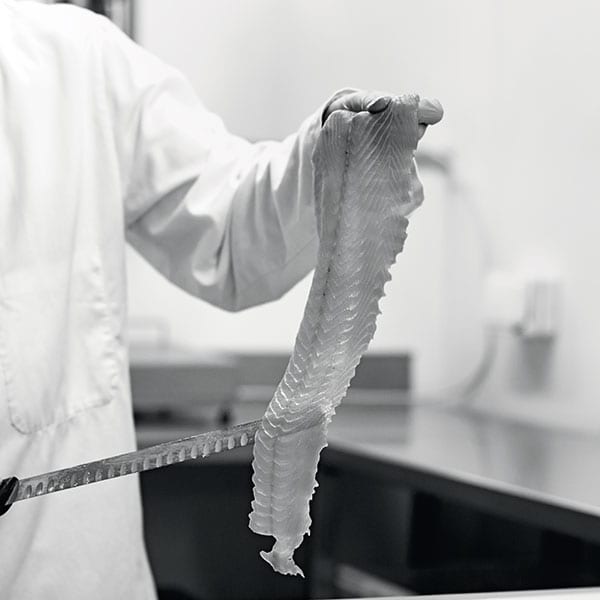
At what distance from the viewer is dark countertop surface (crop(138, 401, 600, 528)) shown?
1452 mm

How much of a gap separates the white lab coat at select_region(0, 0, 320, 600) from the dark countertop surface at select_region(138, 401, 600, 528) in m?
Answer: 0.49

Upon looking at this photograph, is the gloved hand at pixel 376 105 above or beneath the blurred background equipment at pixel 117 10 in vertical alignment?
beneath

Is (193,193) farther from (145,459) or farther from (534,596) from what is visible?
(534,596)

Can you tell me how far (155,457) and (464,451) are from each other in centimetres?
108

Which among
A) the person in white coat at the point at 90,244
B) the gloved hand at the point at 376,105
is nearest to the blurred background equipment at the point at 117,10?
the person in white coat at the point at 90,244

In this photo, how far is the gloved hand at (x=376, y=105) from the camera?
771 mm

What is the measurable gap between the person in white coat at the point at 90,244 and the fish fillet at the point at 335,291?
27 cm

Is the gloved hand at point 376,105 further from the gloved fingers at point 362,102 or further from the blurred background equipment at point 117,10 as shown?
the blurred background equipment at point 117,10

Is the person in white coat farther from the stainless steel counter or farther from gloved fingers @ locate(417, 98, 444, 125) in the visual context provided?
the stainless steel counter

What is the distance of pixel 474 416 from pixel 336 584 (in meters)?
0.46

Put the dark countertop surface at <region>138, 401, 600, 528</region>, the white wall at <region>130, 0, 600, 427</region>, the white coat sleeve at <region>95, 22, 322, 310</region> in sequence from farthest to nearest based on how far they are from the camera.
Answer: the white wall at <region>130, 0, 600, 427</region>, the dark countertop surface at <region>138, 401, 600, 528</region>, the white coat sleeve at <region>95, 22, 322, 310</region>

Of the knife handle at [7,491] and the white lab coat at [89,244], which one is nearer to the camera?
the knife handle at [7,491]

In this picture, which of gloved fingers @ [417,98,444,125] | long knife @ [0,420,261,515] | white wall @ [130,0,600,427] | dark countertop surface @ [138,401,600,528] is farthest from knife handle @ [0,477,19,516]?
white wall @ [130,0,600,427]

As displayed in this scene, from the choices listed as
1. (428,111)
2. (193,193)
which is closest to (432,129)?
(193,193)
